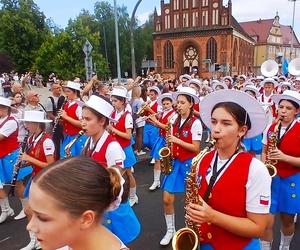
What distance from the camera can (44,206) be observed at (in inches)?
58.0

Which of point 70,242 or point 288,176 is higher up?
point 70,242

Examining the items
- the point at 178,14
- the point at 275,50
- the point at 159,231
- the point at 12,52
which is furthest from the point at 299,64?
the point at 275,50

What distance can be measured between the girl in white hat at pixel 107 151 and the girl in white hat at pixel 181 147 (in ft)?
3.96

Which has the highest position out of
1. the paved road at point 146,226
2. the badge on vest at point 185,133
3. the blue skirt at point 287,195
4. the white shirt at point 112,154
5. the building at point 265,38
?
the building at point 265,38

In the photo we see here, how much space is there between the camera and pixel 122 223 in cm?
297

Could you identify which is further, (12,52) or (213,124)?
(12,52)

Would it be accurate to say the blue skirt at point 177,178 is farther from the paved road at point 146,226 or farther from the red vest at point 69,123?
the red vest at point 69,123

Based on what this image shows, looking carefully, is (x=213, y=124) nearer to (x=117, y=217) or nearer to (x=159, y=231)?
(x=117, y=217)

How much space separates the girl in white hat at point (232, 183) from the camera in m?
2.25

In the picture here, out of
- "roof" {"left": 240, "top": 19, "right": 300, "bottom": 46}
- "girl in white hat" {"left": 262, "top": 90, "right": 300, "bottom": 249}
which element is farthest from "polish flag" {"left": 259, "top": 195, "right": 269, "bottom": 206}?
"roof" {"left": 240, "top": 19, "right": 300, "bottom": 46}

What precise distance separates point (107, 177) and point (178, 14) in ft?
183

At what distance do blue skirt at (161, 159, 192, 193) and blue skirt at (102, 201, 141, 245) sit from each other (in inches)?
58.1

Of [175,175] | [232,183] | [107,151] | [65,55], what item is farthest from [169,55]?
[232,183]

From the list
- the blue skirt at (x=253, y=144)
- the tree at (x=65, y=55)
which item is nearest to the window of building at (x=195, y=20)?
the tree at (x=65, y=55)
